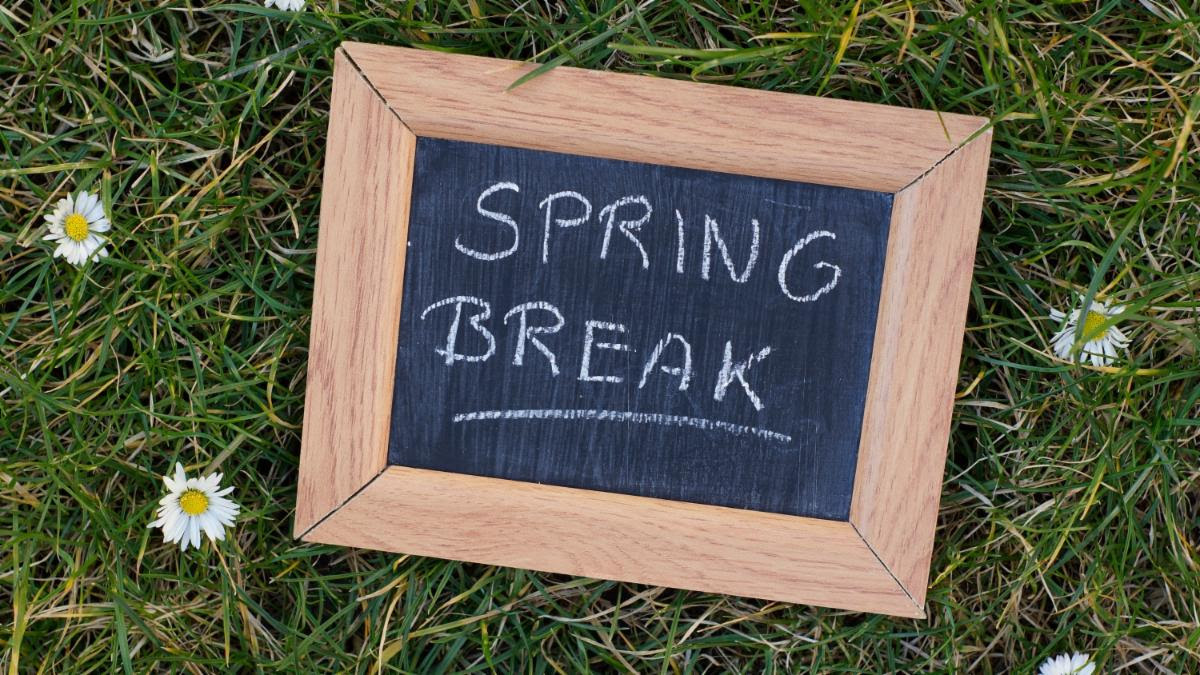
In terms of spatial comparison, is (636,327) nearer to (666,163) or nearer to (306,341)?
(666,163)

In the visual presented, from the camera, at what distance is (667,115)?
0.81 meters

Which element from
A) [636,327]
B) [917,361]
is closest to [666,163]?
[636,327]

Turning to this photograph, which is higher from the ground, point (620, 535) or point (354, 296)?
point (354, 296)

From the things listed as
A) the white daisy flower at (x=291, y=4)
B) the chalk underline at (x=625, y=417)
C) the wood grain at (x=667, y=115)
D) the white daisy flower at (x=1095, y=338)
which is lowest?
the chalk underline at (x=625, y=417)

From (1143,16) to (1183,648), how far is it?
59 cm

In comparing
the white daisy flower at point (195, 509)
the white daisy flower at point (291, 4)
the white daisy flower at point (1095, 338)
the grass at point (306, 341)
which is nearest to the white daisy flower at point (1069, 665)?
the grass at point (306, 341)

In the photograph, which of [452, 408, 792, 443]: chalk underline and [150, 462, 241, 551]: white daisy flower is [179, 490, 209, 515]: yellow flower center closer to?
[150, 462, 241, 551]: white daisy flower

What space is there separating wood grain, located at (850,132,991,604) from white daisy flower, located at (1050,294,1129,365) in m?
0.12

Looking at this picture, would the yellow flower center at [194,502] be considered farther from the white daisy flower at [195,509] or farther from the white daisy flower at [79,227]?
the white daisy flower at [79,227]

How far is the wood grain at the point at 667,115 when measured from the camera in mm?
811

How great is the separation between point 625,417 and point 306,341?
31cm

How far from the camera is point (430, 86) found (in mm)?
813

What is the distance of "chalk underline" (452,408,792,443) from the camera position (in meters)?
0.85

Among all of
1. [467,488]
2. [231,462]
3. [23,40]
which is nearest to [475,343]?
[467,488]
